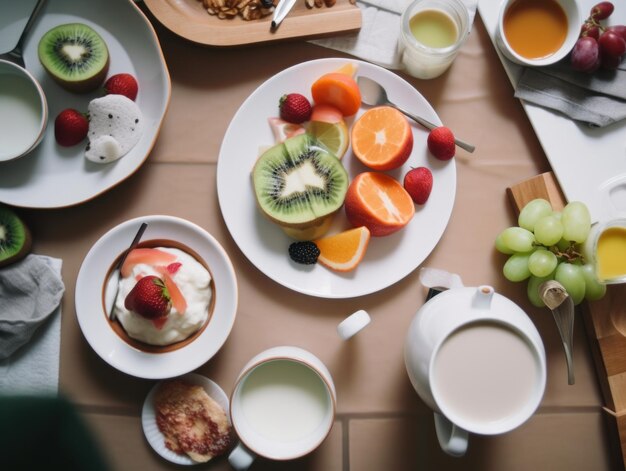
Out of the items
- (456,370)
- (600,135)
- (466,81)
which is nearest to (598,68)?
(600,135)

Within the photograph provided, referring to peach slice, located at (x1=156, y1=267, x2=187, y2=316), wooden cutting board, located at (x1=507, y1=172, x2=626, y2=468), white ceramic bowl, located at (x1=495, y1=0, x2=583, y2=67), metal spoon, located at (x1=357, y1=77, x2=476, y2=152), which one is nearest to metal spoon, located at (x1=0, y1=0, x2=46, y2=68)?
peach slice, located at (x1=156, y1=267, x2=187, y2=316)

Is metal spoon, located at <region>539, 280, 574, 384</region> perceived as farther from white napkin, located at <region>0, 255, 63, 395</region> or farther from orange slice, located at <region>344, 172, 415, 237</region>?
white napkin, located at <region>0, 255, 63, 395</region>

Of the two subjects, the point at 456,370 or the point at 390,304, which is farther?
the point at 390,304

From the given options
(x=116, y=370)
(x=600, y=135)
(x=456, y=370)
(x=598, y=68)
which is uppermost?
(x=598, y=68)

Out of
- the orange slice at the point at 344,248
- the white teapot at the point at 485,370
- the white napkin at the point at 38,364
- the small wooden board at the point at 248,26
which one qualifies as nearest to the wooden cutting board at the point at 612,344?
the white teapot at the point at 485,370

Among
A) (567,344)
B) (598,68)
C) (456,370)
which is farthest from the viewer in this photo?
(598,68)

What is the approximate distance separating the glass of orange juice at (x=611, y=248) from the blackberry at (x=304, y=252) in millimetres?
514

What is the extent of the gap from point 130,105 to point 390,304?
64cm

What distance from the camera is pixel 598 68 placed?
1.06 m

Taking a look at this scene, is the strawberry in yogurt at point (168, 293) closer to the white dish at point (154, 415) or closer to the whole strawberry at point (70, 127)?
the white dish at point (154, 415)

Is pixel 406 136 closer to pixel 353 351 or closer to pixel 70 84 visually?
pixel 353 351

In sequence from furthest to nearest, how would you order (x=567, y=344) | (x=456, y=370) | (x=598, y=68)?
1. (x=598, y=68)
2. (x=567, y=344)
3. (x=456, y=370)

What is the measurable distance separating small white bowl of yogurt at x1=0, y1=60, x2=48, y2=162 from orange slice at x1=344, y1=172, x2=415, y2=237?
0.61m

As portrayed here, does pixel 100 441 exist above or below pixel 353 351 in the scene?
below
